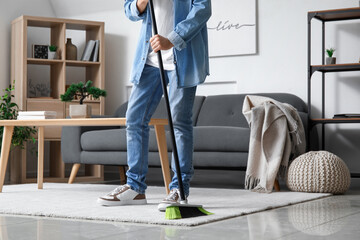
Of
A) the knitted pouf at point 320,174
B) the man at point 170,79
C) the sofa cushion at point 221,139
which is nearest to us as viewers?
the man at point 170,79

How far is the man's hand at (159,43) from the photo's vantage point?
2312mm

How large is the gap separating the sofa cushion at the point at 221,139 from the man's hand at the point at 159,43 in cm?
151

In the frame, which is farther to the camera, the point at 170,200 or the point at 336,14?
the point at 336,14

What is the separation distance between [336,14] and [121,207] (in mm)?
2438

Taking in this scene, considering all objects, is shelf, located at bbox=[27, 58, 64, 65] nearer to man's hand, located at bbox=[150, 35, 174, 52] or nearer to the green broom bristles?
man's hand, located at bbox=[150, 35, 174, 52]

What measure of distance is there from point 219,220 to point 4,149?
5.66 ft

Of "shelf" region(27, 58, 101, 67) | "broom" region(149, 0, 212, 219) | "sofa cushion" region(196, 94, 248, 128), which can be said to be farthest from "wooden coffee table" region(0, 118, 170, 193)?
"shelf" region(27, 58, 101, 67)

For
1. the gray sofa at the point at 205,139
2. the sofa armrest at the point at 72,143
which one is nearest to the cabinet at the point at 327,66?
the gray sofa at the point at 205,139

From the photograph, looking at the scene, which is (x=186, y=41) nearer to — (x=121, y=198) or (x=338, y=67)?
(x=121, y=198)

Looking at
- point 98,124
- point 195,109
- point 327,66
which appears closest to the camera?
point 98,124

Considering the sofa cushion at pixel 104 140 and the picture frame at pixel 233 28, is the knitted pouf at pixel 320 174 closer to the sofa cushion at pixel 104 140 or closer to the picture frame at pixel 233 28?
the sofa cushion at pixel 104 140

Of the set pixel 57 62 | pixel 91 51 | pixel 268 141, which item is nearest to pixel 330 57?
pixel 268 141

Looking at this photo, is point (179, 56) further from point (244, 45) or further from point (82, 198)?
point (244, 45)

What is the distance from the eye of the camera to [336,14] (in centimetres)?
418
